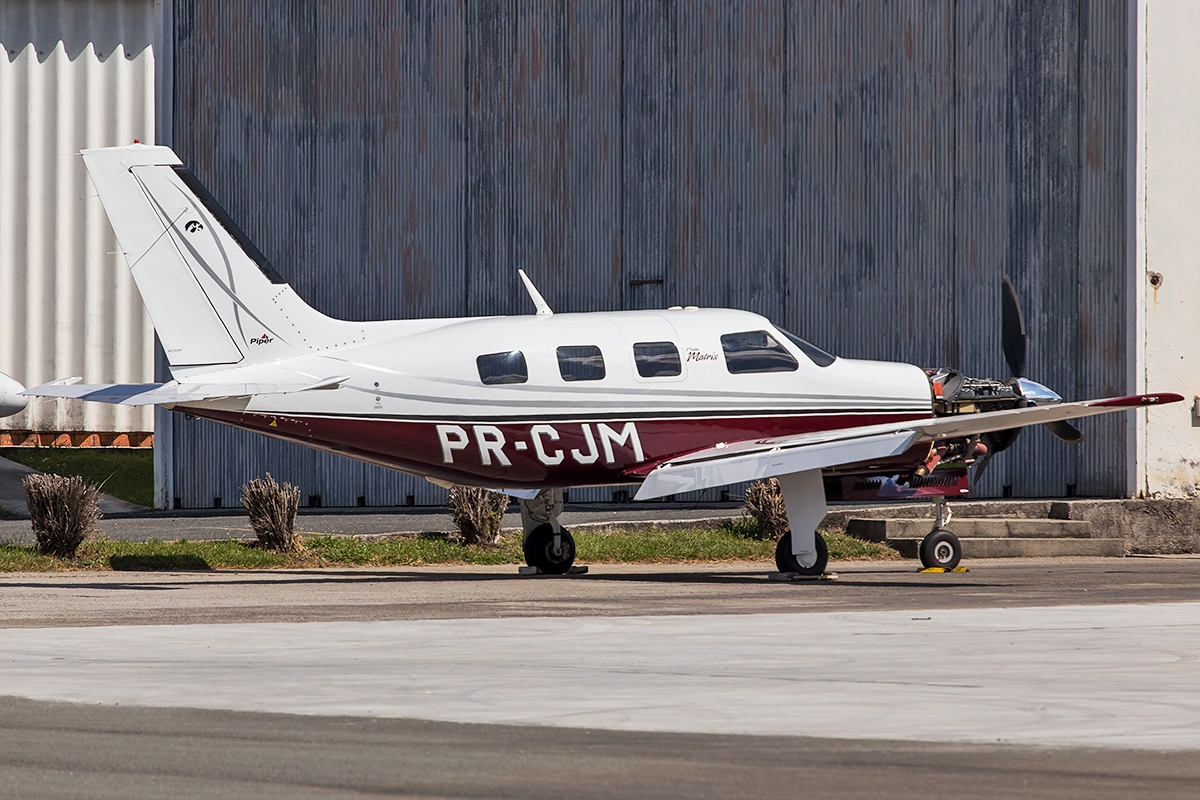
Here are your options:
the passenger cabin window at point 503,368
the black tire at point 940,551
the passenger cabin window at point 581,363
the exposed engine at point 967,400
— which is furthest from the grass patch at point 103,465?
the exposed engine at point 967,400

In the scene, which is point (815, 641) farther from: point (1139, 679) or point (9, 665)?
point (9, 665)

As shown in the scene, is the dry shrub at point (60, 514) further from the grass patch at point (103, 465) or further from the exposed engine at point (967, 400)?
the grass patch at point (103, 465)

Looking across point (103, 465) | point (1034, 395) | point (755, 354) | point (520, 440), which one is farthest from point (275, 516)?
point (103, 465)

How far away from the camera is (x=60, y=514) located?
1758 cm

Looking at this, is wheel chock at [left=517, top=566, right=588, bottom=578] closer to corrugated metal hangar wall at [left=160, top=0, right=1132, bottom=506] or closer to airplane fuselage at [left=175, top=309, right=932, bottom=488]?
airplane fuselage at [left=175, top=309, right=932, bottom=488]

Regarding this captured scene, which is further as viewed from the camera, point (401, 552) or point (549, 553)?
point (401, 552)

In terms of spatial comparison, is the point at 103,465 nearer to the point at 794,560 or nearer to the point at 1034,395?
the point at 794,560

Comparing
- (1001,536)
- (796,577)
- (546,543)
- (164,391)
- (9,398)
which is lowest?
(1001,536)

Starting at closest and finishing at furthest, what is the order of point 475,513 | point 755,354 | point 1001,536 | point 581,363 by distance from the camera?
point 581,363, point 755,354, point 475,513, point 1001,536

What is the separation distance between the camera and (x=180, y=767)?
564cm

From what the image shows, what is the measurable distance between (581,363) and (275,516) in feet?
17.6

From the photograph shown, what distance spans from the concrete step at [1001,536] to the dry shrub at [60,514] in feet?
38.0

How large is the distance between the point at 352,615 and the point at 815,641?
4.09 meters

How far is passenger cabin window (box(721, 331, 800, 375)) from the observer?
16172mm
